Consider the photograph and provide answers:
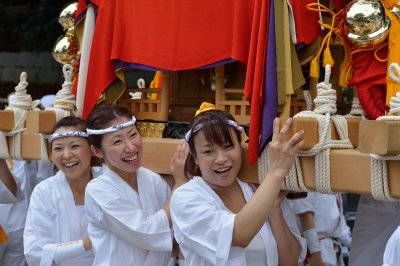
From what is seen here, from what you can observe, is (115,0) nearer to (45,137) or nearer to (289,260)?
(45,137)

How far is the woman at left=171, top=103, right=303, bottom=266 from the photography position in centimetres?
275

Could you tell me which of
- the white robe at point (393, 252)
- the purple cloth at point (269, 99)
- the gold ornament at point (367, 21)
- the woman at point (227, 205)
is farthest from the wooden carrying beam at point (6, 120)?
the white robe at point (393, 252)

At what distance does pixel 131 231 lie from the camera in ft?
10.6

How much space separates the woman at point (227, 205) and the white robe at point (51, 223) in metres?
0.94

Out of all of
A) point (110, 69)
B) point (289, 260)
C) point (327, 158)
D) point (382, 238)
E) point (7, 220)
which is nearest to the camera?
point (327, 158)

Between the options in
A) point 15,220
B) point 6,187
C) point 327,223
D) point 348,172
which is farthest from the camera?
point 15,220

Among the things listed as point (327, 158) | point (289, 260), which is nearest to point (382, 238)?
point (289, 260)

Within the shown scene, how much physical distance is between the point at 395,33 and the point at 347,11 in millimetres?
203

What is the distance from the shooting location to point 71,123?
3.71 m

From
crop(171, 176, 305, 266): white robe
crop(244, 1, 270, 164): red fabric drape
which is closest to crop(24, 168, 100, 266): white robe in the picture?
crop(171, 176, 305, 266): white robe

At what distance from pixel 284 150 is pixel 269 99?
0.88 feet

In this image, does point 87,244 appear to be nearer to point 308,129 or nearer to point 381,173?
point 308,129

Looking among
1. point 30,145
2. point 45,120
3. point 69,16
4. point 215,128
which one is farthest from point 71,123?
point 215,128

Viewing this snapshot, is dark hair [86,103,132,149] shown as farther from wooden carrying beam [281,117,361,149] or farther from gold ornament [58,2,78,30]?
gold ornament [58,2,78,30]
